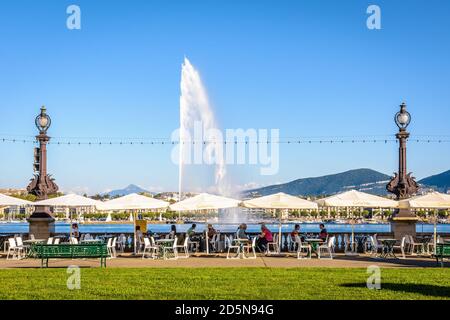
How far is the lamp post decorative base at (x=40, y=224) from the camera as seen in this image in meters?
29.4

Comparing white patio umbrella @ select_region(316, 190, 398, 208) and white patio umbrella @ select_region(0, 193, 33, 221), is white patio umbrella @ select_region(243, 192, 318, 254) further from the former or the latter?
white patio umbrella @ select_region(0, 193, 33, 221)

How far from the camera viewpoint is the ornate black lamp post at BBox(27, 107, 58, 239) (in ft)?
96.9

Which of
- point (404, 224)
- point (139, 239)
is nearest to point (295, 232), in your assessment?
point (404, 224)

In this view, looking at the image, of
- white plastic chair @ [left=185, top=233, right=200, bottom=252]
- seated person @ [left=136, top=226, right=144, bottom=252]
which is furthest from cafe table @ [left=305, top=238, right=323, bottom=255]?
seated person @ [left=136, top=226, right=144, bottom=252]

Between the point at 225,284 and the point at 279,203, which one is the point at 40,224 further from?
the point at 225,284

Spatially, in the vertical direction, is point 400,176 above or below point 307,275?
above

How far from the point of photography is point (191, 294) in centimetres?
1455

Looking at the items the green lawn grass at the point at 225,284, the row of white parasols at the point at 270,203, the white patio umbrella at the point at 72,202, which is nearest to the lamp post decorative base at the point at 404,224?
the row of white parasols at the point at 270,203
